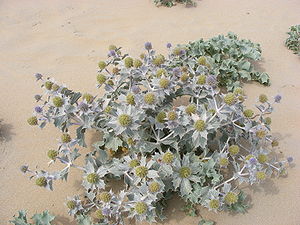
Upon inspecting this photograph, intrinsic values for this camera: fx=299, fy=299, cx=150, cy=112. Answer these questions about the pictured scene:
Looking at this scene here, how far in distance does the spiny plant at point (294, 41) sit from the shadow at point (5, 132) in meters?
4.83

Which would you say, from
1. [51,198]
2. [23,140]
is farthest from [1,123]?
[51,198]

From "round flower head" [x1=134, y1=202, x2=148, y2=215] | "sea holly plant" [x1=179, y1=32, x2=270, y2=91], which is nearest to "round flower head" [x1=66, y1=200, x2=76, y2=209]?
"round flower head" [x1=134, y1=202, x2=148, y2=215]

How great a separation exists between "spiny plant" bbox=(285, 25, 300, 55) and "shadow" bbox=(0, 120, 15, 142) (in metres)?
4.83

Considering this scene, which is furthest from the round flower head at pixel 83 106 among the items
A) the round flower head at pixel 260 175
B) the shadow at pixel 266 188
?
the shadow at pixel 266 188

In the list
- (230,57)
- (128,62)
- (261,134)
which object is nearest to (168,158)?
(261,134)

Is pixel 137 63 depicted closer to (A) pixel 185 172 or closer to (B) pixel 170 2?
(A) pixel 185 172

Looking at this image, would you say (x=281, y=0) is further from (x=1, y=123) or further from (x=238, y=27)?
(x=1, y=123)

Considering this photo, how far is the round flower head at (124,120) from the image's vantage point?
2676 millimetres

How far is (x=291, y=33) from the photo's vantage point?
5477 millimetres

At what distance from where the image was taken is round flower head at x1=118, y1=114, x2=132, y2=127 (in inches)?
105

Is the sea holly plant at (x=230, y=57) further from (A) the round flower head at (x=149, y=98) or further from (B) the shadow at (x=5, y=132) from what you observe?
(B) the shadow at (x=5, y=132)

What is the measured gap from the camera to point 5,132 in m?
3.88

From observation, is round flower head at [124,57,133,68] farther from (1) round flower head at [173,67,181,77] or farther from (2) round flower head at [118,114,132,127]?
(2) round flower head at [118,114,132,127]

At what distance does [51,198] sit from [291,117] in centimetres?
332
